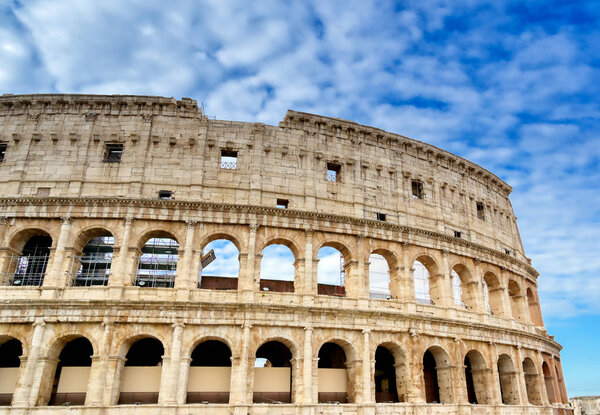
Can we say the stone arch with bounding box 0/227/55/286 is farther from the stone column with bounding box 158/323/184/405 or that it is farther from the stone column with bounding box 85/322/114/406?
the stone column with bounding box 158/323/184/405

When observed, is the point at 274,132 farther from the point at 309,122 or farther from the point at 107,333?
the point at 107,333

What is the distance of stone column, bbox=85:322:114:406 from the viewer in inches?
746

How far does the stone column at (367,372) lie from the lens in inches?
838

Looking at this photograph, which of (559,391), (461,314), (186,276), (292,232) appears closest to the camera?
(186,276)

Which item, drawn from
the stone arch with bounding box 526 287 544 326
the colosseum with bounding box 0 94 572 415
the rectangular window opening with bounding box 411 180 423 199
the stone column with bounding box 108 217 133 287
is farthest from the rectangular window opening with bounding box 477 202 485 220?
the stone column with bounding box 108 217 133 287

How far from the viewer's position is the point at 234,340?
67.5 feet

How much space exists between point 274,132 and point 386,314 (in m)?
12.0

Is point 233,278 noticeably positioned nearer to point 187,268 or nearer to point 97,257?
point 187,268

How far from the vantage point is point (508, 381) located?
1056 inches

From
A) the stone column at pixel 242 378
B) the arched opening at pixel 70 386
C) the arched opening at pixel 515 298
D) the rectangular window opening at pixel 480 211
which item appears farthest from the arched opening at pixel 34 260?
the arched opening at pixel 515 298

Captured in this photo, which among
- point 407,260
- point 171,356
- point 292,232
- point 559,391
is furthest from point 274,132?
point 559,391

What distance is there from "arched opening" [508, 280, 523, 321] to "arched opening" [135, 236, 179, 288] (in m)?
23.1

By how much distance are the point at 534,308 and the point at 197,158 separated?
88.1ft

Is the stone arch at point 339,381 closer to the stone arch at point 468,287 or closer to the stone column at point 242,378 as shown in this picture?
the stone column at point 242,378
